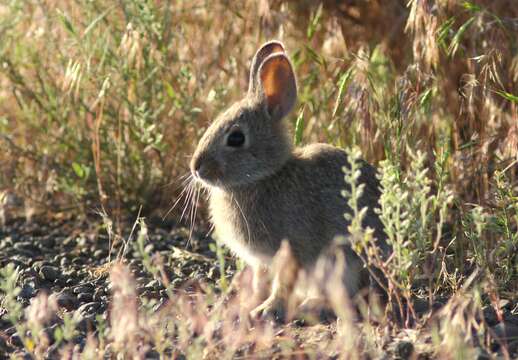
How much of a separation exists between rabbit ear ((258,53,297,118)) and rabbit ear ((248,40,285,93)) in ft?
0.22

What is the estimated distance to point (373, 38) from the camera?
546cm

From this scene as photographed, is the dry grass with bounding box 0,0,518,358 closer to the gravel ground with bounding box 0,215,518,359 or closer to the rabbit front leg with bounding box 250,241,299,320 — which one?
the gravel ground with bounding box 0,215,518,359

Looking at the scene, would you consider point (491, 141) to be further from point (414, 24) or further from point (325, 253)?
point (325, 253)

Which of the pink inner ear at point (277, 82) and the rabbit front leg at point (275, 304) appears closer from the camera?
the rabbit front leg at point (275, 304)

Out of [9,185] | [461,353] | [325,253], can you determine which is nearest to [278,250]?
[325,253]

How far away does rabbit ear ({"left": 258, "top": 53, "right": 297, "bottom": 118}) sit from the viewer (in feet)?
14.0

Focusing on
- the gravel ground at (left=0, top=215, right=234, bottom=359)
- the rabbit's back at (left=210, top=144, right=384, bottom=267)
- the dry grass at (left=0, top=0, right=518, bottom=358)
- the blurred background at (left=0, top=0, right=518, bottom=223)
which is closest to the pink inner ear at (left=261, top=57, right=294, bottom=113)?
the dry grass at (left=0, top=0, right=518, bottom=358)

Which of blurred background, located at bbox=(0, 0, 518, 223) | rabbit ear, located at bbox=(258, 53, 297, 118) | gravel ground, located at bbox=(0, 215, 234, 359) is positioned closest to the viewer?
gravel ground, located at bbox=(0, 215, 234, 359)

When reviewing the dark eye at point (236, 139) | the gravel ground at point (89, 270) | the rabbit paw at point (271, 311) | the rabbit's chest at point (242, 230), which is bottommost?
the rabbit paw at point (271, 311)

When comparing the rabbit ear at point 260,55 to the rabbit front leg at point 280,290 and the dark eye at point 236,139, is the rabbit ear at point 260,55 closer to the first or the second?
the dark eye at point 236,139

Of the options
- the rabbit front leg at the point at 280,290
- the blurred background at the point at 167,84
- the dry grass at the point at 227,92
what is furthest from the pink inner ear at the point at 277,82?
the rabbit front leg at the point at 280,290

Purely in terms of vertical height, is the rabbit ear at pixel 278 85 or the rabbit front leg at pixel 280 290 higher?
the rabbit ear at pixel 278 85

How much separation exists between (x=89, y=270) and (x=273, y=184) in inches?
45.1

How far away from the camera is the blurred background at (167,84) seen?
4871 millimetres
